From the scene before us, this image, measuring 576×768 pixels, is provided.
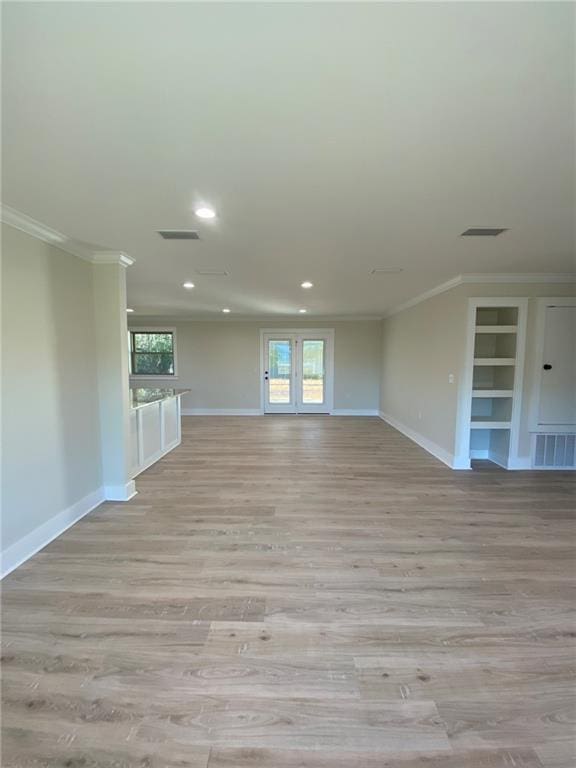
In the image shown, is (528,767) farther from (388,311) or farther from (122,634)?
(388,311)

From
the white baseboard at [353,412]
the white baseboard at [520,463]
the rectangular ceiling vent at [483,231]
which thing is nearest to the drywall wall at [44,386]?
the rectangular ceiling vent at [483,231]

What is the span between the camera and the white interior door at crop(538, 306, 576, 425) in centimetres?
457

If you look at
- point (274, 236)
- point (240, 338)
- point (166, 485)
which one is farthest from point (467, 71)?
point (240, 338)

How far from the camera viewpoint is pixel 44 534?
2.82m

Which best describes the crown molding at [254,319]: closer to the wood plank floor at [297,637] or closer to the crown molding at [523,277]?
the crown molding at [523,277]

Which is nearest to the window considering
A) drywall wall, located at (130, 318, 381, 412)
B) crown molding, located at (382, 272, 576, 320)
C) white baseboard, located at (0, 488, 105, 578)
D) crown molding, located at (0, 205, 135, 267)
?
drywall wall, located at (130, 318, 381, 412)

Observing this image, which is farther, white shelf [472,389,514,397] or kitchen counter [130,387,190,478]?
white shelf [472,389,514,397]

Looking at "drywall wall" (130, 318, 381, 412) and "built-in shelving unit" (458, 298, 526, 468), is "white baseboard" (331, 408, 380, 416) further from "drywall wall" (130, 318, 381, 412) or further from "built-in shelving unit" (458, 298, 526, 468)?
"built-in shelving unit" (458, 298, 526, 468)

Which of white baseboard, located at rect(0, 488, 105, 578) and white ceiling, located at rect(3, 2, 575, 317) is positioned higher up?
white ceiling, located at rect(3, 2, 575, 317)

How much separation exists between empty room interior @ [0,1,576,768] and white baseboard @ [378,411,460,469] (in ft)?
0.26

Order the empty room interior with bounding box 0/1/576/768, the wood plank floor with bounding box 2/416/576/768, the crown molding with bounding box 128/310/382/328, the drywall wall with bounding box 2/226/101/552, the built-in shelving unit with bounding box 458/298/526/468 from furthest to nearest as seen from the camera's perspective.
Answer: the crown molding with bounding box 128/310/382/328 < the built-in shelving unit with bounding box 458/298/526/468 < the drywall wall with bounding box 2/226/101/552 < the wood plank floor with bounding box 2/416/576/768 < the empty room interior with bounding box 0/1/576/768

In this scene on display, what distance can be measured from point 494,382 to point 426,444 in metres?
1.39

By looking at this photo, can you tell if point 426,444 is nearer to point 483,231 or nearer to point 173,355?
point 483,231

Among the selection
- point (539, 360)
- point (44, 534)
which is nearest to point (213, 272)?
point (44, 534)
